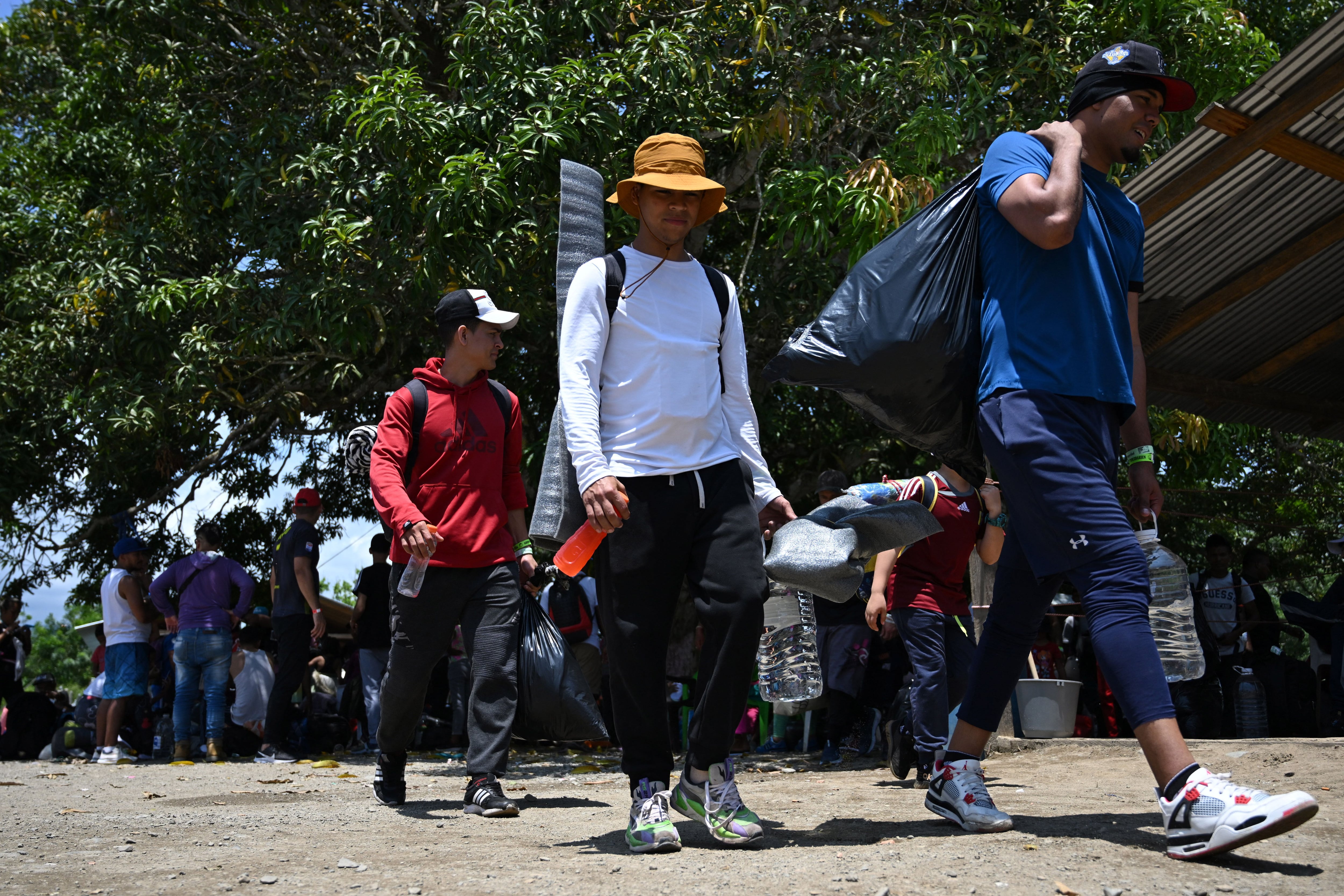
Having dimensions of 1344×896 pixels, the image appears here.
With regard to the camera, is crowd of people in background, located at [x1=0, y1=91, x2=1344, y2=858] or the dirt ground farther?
crowd of people in background, located at [x1=0, y1=91, x2=1344, y2=858]

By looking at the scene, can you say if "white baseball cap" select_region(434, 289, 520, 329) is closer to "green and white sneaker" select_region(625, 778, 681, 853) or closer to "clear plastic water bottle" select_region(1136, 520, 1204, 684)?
"green and white sneaker" select_region(625, 778, 681, 853)

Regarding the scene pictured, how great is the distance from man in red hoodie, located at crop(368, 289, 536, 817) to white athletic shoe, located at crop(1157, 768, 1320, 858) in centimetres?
255

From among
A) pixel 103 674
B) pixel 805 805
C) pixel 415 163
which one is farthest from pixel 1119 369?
pixel 103 674

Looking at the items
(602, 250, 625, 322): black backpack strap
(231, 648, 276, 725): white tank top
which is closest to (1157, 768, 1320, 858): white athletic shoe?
(602, 250, 625, 322): black backpack strap

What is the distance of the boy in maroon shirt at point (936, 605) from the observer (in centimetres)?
534

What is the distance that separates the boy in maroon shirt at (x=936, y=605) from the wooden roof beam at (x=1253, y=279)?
3.27 metres

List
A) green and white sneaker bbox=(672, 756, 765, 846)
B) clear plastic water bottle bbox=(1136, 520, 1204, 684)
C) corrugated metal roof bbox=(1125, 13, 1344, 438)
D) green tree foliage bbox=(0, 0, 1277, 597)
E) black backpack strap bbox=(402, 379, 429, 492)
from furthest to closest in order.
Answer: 1. green tree foliage bbox=(0, 0, 1277, 597)
2. corrugated metal roof bbox=(1125, 13, 1344, 438)
3. black backpack strap bbox=(402, 379, 429, 492)
4. clear plastic water bottle bbox=(1136, 520, 1204, 684)
5. green and white sneaker bbox=(672, 756, 765, 846)

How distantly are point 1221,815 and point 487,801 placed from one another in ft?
8.97

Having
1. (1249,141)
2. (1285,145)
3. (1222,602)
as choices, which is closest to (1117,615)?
(1249,141)

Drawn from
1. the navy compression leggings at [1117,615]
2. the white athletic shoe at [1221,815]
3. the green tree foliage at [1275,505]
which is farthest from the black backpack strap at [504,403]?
the green tree foliage at [1275,505]

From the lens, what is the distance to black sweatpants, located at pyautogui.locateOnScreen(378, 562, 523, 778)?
4.58 metres

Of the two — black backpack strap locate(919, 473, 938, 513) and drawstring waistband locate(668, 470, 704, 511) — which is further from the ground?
black backpack strap locate(919, 473, 938, 513)

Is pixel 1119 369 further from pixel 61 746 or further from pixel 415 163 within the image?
pixel 61 746

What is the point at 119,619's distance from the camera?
9477 millimetres
